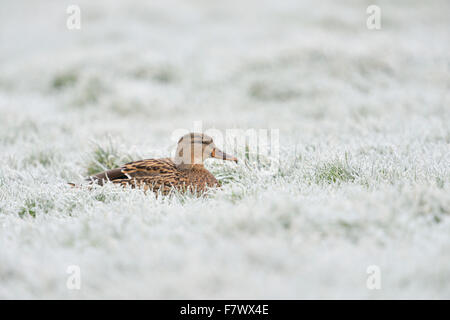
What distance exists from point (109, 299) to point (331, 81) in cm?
681

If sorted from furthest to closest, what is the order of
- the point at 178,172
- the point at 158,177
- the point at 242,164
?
1. the point at 242,164
2. the point at 178,172
3. the point at 158,177

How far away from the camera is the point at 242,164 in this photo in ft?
13.5

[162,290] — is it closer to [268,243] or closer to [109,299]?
[109,299]

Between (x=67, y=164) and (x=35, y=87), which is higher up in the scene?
(x=35, y=87)

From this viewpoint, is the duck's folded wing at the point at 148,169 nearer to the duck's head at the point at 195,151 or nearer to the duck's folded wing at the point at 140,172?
the duck's folded wing at the point at 140,172

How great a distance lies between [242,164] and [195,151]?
1.57 feet

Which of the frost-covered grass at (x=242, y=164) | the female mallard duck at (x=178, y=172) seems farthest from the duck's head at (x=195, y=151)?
the frost-covered grass at (x=242, y=164)

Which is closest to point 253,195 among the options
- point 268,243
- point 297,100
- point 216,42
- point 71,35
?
point 268,243

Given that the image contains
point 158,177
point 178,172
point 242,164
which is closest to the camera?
point 158,177

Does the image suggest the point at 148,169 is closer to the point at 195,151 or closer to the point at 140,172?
the point at 140,172

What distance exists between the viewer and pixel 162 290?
2.23 metres

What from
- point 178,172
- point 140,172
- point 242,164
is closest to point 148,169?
point 140,172

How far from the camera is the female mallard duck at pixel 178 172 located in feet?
12.4

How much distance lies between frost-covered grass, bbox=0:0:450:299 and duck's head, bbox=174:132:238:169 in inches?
14.1
